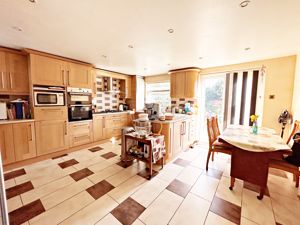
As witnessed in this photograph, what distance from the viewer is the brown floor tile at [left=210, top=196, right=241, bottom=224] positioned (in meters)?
1.49

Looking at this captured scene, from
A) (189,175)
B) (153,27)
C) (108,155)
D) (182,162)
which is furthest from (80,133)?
(153,27)

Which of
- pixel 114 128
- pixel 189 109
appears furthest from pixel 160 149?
pixel 114 128

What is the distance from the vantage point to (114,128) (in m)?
4.32

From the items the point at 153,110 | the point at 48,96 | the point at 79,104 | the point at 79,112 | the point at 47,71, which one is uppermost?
the point at 47,71

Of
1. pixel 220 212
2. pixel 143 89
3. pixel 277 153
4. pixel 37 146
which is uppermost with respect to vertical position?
pixel 143 89

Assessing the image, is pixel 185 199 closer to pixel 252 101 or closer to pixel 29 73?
pixel 252 101

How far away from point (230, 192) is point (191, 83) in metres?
2.90

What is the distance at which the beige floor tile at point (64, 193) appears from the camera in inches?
65.9

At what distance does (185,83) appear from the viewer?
13.2 ft

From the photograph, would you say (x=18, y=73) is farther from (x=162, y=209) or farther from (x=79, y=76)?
(x=162, y=209)

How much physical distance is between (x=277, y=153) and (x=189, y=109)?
240 cm

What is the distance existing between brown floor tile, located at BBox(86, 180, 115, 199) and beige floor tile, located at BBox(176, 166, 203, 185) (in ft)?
3.81

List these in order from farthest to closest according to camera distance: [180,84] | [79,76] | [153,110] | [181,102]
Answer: [181,102] → [180,84] → [79,76] → [153,110]

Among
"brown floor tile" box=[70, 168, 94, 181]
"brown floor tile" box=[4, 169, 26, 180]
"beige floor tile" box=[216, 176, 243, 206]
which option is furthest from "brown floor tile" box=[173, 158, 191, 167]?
"brown floor tile" box=[4, 169, 26, 180]
